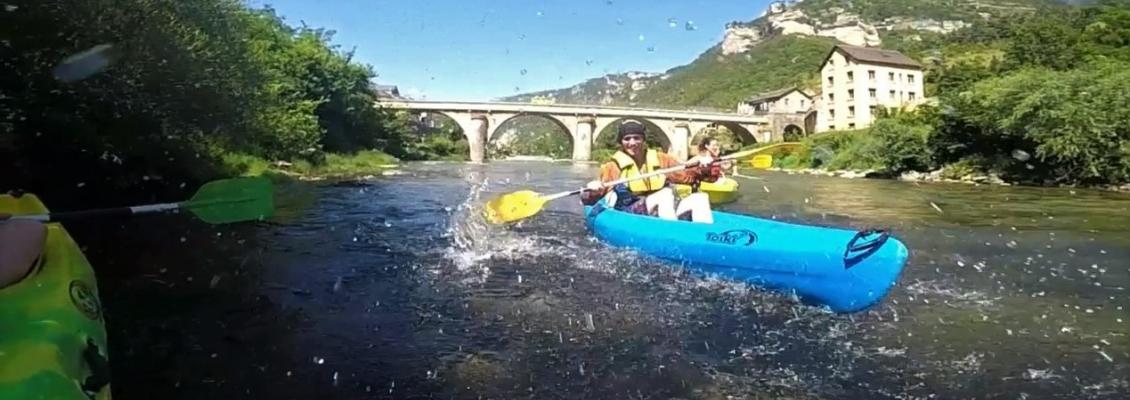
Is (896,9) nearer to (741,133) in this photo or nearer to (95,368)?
(741,133)

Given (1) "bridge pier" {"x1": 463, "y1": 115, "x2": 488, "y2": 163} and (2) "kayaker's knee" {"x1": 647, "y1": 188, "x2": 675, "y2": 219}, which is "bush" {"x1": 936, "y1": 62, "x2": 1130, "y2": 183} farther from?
(1) "bridge pier" {"x1": 463, "y1": 115, "x2": 488, "y2": 163}

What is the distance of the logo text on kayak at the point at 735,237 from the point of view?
6410mm

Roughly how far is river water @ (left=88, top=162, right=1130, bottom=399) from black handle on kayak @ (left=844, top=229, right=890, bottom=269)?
1.54 feet

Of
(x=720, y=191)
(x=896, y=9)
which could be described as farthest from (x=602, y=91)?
(x=720, y=191)

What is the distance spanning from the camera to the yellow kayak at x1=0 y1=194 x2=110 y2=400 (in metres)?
2.52

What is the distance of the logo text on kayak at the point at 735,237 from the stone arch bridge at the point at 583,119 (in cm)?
5210

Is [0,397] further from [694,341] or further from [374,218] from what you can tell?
[374,218]

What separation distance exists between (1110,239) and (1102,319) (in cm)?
561

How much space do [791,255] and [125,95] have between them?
9.70m

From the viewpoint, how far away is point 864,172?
3153 centimetres

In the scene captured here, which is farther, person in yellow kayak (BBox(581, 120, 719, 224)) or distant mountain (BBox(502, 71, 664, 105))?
distant mountain (BBox(502, 71, 664, 105))

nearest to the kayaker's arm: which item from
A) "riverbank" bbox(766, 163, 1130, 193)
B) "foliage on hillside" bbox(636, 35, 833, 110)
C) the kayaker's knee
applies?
the kayaker's knee

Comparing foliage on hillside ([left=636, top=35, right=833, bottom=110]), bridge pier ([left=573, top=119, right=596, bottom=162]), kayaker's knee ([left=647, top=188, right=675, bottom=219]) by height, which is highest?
foliage on hillside ([left=636, top=35, right=833, bottom=110])

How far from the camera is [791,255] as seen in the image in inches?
239
